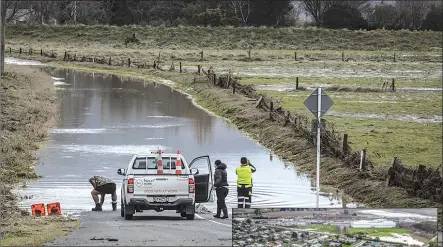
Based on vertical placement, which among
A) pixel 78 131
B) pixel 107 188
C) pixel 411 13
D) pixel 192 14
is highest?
pixel 411 13

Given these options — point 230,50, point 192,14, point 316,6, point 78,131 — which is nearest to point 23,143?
point 78,131

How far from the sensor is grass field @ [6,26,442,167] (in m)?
43.4

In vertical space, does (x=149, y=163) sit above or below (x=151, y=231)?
above

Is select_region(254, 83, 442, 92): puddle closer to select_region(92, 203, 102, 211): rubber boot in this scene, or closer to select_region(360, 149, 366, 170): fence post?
select_region(360, 149, 366, 170): fence post

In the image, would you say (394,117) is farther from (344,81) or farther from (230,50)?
(230,50)

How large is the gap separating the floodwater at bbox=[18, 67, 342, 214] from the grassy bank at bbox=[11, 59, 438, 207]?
0.66 meters

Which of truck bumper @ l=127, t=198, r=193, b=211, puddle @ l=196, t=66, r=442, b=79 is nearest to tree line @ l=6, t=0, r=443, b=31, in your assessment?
puddle @ l=196, t=66, r=442, b=79

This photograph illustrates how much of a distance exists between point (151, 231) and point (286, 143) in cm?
1813

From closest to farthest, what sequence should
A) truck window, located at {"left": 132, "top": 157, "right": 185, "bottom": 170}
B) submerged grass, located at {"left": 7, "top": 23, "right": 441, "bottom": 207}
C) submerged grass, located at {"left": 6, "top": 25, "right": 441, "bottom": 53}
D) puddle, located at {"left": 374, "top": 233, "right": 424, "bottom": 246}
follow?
puddle, located at {"left": 374, "top": 233, "right": 424, "bottom": 246}
truck window, located at {"left": 132, "top": 157, "right": 185, "bottom": 170}
submerged grass, located at {"left": 7, "top": 23, "right": 441, "bottom": 207}
submerged grass, located at {"left": 6, "top": 25, "right": 441, "bottom": 53}

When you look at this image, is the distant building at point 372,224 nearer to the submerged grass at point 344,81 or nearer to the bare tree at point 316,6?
the submerged grass at point 344,81

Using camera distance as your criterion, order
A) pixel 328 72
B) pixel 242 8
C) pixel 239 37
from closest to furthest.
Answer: pixel 328 72, pixel 239 37, pixel 242 8

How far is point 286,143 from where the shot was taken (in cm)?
3794

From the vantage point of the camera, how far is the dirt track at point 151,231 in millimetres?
18719

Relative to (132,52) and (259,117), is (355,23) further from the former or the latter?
(259,117)
